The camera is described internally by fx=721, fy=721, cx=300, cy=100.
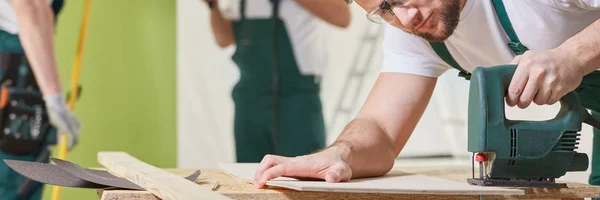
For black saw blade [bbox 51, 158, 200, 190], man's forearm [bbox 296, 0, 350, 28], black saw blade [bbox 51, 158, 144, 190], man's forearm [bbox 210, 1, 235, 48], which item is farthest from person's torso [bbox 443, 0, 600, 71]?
man's forearm [bbox 210, 1, 235, 48]

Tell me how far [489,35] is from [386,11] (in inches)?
8.1

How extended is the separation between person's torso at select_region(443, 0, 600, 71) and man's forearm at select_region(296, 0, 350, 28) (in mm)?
1364

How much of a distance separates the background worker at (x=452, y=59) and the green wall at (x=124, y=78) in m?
1.43

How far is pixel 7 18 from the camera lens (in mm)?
2393

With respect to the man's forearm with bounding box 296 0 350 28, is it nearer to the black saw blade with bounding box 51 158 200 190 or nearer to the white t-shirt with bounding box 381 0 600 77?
the white t-shirt with bounding box 381 0 600 77

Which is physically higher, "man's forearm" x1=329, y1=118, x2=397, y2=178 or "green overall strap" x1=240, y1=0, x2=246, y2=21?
"green overall strap" x1=240, y1=0, x2=246, y2=21

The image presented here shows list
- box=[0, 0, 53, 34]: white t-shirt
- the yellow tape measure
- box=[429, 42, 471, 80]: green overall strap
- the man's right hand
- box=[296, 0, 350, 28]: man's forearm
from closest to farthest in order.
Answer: the man's right hand
box=[429, 42, 471, 80]: green overall strap
box=[0, 0, 53, 34]: white t-shirt
the yellow tape measure
box=[296, 0, 350, 28]: man's forearm

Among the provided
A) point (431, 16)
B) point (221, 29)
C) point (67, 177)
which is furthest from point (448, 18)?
point (221, 29)

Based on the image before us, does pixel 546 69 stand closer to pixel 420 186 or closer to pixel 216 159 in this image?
pixel 420 186

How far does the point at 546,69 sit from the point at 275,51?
1.80 meters

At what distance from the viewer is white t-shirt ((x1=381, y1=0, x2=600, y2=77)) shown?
1308 millimetres

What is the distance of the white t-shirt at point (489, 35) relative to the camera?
4.29ft

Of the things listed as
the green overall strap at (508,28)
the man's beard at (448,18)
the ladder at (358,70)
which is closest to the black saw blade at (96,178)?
the man's beard at (448,18)

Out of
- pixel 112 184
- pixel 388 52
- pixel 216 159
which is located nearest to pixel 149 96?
pixel 216 159
